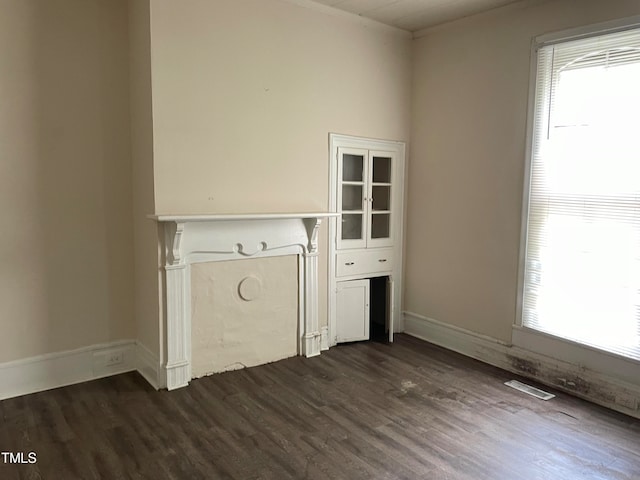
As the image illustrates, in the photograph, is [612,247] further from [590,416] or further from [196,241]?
[196,241]

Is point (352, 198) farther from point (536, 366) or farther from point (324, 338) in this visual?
point (536, 366)

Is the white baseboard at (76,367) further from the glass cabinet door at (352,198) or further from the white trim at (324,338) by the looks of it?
the glass cabinet door at (352,198)

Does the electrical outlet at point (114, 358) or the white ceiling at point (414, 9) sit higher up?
the white ceiling at point (414, 9)

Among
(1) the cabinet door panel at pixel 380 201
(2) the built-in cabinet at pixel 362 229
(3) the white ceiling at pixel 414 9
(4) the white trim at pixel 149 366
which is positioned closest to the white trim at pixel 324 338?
(2) the built-in cabinet at pixel 362 229

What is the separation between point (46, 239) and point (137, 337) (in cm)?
99

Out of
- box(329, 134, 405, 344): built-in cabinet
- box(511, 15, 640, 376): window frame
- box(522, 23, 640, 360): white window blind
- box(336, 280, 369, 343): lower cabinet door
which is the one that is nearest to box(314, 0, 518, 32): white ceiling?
box(511, 15, 640, 376): window frame

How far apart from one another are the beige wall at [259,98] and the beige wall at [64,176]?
1.64ft

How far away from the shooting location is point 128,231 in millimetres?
3631

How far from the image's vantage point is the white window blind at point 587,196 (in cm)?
312

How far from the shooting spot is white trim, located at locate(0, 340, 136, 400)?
323cm

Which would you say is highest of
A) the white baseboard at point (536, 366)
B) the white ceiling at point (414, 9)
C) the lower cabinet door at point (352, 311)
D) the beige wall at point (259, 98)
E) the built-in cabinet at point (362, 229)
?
the white ceiling at point (414, 9)

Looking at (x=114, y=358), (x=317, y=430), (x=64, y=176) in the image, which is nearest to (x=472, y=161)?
(x=317, y=430)

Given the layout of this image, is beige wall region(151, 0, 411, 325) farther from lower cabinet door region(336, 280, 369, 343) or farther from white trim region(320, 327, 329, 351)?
lower cabinet door region(336, 280, 369, 343)

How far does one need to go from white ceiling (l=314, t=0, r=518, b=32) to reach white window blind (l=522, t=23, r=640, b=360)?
0.72 m
